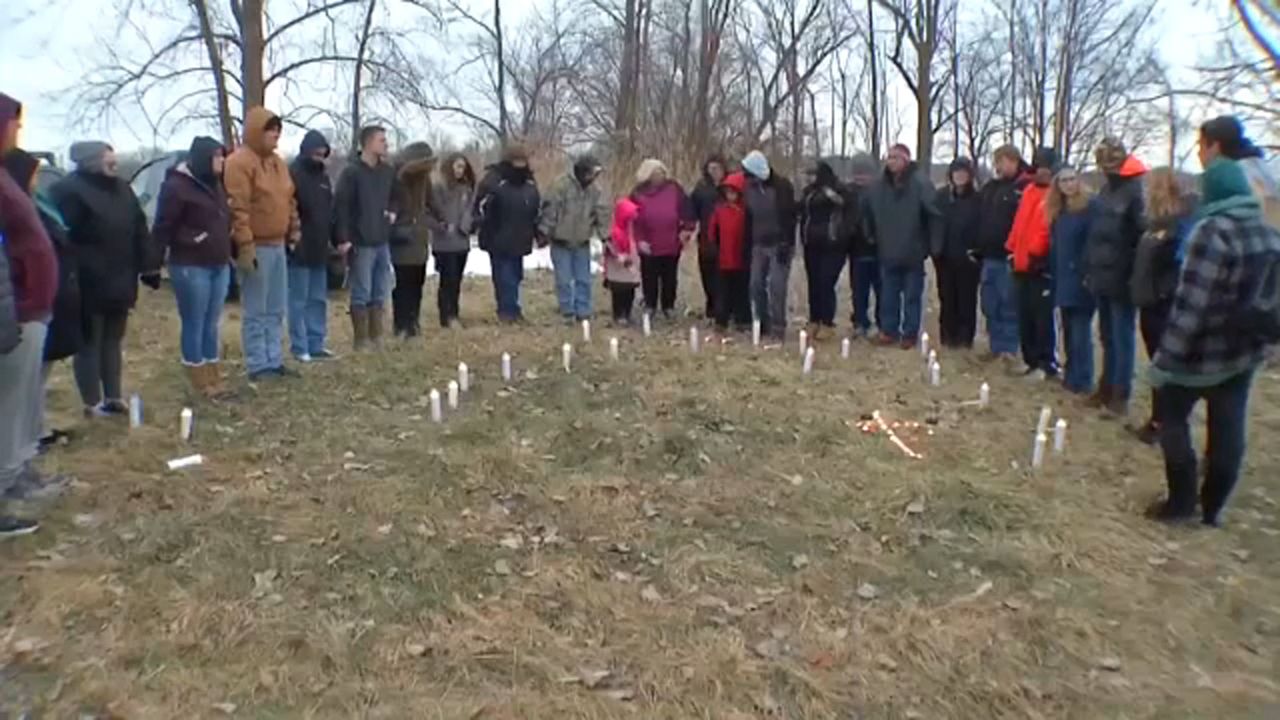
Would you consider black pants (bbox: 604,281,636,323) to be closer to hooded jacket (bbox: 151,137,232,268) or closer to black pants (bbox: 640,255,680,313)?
black pants (bbox: 640,255,680,313)

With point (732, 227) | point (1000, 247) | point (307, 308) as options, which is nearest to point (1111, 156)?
point (1000, 247)

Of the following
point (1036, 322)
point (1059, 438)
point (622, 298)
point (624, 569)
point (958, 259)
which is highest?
point (958, 259)

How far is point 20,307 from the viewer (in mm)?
5910

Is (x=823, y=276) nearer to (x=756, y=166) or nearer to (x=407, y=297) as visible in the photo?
(x=756, y=166)

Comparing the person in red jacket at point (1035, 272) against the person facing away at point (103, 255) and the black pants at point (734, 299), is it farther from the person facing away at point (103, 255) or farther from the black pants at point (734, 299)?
the person facing away at point (103, 255)

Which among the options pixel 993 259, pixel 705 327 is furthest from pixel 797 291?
pixel 993 259

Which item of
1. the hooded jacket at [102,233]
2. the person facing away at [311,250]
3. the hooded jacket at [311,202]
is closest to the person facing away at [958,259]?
the person facing away at [311,250]

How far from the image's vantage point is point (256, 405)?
854 cm

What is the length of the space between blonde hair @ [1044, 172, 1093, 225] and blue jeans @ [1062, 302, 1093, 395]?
32.0 inches

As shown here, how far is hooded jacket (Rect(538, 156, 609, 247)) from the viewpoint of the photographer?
12.3 metres

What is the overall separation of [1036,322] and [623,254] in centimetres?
428

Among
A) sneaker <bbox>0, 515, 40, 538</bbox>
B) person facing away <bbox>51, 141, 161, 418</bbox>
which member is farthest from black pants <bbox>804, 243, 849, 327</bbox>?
sneaker <bbox>0, 515, 40, 538</bbox>

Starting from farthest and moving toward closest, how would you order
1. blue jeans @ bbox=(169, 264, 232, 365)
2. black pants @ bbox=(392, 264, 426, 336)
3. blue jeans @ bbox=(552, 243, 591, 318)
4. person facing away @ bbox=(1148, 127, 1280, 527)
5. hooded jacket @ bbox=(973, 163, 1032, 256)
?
blue jeans @ bbox=(552, 243, 591, 318)
black pants @ bbox=(392, 264, 426, 336)
hooded jacket @ bbox=(973, 163, 1032, 256)
blue jeans @ bbox=(169, 264, 232, 365)
person facing away @ bbox=(1148, 127, 1280, 527)

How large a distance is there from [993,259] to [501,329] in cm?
476
